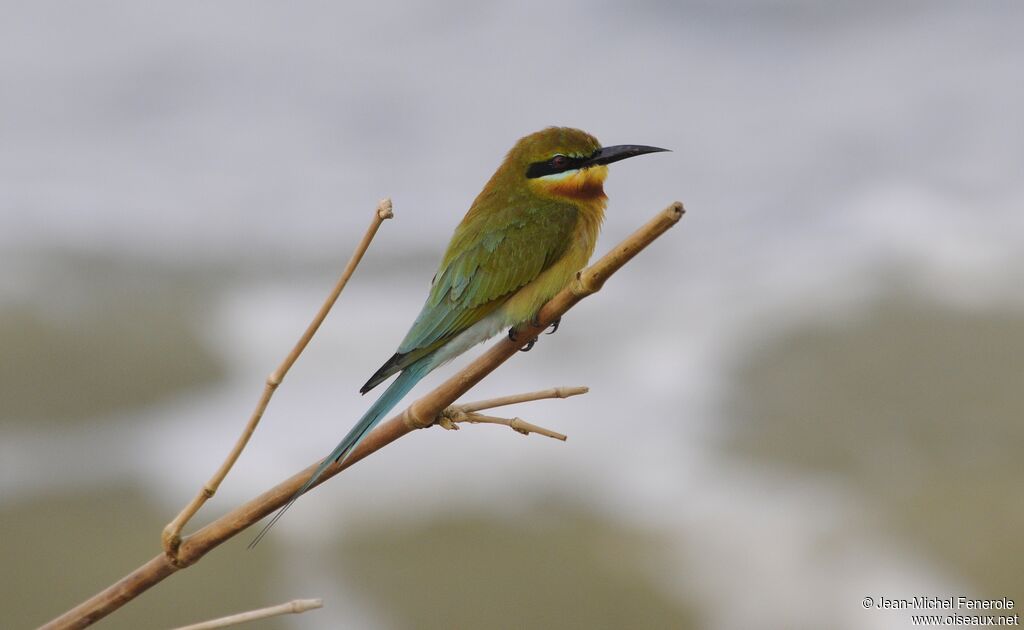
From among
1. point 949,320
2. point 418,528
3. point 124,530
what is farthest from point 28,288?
point 949,320

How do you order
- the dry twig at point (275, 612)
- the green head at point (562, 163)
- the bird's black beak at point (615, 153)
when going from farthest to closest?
the green head at point (562, 163), the bird's black beak at point (615, 153), the dry twig at point (275, 612)

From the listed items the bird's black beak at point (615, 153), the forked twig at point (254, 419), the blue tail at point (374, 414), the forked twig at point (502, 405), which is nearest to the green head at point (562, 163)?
the bird's black beak at point (615, 153)

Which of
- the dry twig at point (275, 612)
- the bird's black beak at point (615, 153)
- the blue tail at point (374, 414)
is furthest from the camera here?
the bird's black beak at point (615, 153)

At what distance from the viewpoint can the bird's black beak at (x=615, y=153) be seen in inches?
76.6

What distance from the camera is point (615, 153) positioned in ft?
6.84

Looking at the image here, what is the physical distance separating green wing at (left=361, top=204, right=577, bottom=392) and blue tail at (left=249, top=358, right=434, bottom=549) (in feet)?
0.24

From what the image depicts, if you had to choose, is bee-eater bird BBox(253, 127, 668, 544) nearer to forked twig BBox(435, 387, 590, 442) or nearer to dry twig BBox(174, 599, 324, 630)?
forked twig BBox(435, 387, 590, 442)

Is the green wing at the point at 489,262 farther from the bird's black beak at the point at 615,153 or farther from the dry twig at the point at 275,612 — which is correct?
the dry twig at the point at 275,612

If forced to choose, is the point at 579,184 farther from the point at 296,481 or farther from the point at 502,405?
the point at 296,481

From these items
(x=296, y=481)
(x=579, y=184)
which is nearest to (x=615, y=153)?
(x=579, y=184)

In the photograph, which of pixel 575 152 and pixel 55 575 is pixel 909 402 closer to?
pixel 55 575

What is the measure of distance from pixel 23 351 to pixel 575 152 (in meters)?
6.76

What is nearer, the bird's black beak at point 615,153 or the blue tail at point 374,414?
the blue tail at point 374,414

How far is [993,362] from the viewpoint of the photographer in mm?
8117
